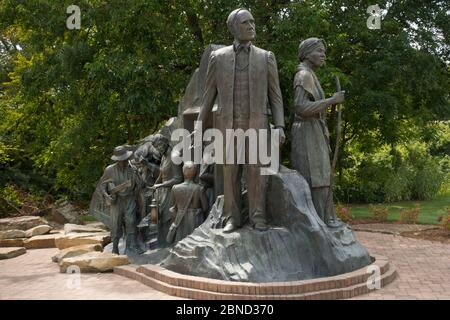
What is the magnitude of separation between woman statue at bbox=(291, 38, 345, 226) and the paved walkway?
1.44 metres

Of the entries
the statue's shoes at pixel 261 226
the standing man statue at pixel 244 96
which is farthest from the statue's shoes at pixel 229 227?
the statue's shoes at pixel 261 226

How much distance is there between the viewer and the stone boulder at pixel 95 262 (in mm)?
8234

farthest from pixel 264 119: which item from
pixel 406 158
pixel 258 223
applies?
pixel 406 158

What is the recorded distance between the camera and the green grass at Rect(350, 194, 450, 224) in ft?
51.5

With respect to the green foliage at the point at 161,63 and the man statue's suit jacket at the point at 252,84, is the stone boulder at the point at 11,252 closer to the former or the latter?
the green foliage at the point at 161,63

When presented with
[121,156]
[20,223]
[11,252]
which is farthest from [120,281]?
[20,223]

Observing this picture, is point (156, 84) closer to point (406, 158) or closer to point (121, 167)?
point (121, 167)

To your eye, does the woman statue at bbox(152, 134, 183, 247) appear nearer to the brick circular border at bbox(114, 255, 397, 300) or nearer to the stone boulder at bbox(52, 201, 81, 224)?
the brick circular border at bbox(114, 255, 397, 300)

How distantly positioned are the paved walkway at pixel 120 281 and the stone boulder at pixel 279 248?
22.7 inches

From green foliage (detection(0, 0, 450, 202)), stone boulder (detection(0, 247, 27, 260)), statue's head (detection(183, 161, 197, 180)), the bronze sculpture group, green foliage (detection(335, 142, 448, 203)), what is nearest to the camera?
the bronze sculpture group

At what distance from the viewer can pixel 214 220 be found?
771 cm

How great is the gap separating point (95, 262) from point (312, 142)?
3.68m

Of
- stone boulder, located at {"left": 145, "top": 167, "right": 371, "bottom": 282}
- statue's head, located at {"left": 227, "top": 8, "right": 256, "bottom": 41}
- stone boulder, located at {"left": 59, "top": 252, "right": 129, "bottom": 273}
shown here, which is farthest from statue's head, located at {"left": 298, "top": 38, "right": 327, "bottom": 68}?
stone boulder, located at {"left": 59, "top": 252, "right": 129, "bottom": 273}

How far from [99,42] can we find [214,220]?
31.0ft
